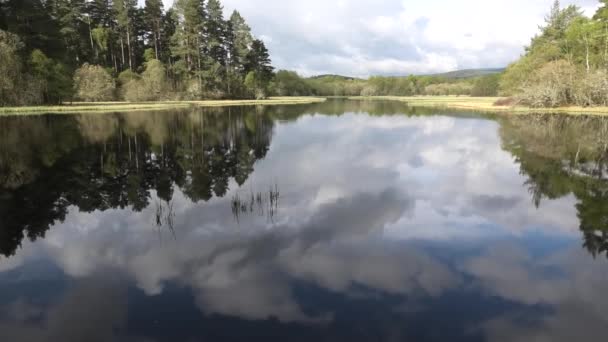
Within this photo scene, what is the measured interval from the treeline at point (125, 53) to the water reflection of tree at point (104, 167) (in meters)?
25.3

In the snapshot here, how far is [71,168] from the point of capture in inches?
690

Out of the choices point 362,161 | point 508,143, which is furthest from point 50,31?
point 508,143

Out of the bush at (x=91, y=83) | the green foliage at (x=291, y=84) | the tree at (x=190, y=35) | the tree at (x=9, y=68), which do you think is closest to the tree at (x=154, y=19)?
the tree at (x=190, y=35)

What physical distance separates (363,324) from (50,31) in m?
70.9

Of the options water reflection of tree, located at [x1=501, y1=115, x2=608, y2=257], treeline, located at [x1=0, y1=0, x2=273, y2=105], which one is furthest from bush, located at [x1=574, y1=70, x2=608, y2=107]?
treeline, located at [x1=0, y1=0, x2=273, y2=105]

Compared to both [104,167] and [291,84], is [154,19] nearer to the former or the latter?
[291,84]

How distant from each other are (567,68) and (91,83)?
73.4 metres

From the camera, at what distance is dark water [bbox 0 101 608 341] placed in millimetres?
6094

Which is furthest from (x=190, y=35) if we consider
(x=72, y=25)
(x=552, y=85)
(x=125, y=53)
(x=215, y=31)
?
(x=552, y=85)

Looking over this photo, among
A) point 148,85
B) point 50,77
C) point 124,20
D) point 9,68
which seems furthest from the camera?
point 124,20

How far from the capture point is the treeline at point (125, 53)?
172 feet

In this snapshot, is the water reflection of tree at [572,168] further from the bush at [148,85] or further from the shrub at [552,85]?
the bush at [148,85]

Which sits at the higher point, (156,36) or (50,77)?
(156,36)

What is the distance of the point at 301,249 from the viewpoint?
9031 mm
